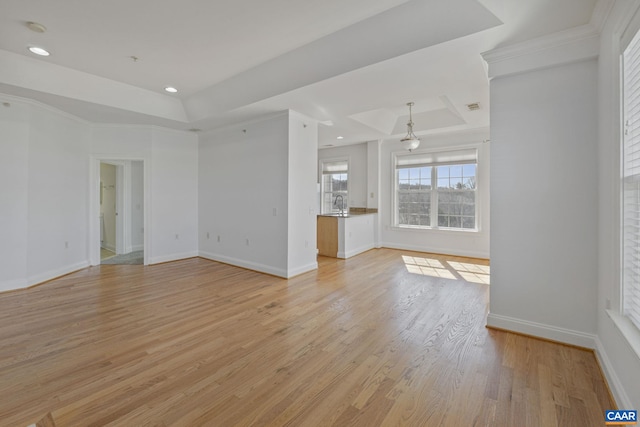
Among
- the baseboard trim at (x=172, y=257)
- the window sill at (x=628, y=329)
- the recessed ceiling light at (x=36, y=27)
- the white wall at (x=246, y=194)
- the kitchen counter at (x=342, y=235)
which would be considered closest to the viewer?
the window sill at (x=628, y=329)

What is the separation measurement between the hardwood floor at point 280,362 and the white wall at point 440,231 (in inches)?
95.4

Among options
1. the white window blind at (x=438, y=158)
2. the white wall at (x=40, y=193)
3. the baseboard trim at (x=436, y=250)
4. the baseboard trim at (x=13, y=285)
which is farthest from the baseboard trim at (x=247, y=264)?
the white window blind at (x=438, y=158)

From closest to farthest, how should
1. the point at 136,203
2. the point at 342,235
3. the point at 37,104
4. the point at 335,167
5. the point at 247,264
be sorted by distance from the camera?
the point at 37,104, the point at 247,264, the point at 342,235, the point at 136,203, the point at 335,167

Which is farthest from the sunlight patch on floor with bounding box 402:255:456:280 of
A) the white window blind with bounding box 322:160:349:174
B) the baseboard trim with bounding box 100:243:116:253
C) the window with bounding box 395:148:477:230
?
the baseboard trim with bounding box 100:243:116:253

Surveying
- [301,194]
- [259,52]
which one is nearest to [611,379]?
[301,194]

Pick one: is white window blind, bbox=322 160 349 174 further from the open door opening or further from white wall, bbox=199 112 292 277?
the open door opening

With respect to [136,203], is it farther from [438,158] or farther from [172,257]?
[438,158]

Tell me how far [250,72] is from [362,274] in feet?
11.6

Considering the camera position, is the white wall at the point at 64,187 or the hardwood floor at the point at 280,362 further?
the white wall at the point at 64,187

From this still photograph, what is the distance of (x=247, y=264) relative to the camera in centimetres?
537

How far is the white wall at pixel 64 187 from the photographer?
4.10 metres

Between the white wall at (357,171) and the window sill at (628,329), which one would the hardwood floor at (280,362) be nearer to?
the window sill at (628,329)

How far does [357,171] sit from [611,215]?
232 inches

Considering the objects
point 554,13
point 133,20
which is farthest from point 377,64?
point 133,20
